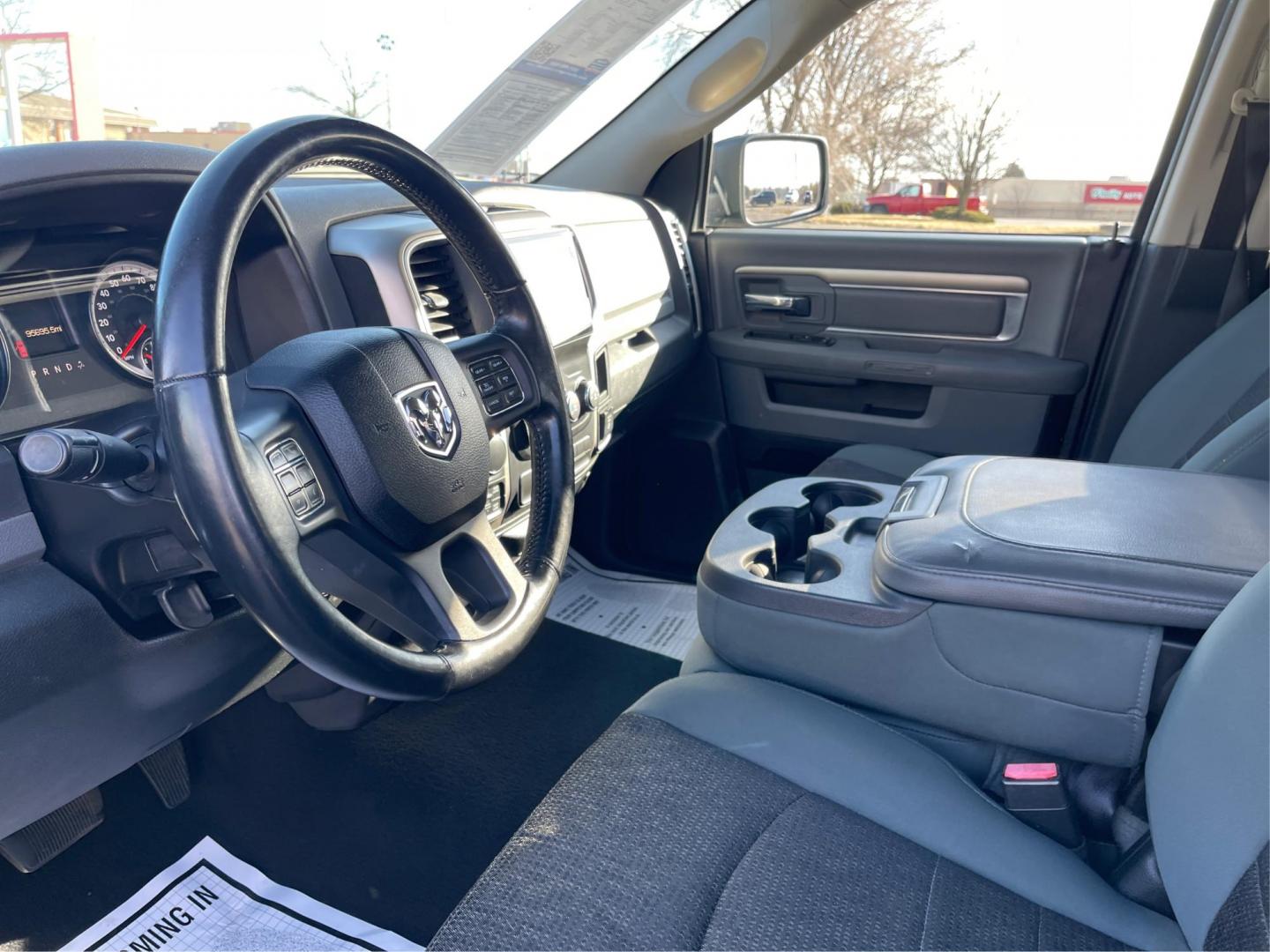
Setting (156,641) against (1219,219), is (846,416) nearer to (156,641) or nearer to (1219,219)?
(1219,219)

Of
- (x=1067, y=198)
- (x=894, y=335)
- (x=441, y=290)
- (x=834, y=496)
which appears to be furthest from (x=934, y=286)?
(x=441, y=290)

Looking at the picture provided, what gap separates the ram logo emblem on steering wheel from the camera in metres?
0.92

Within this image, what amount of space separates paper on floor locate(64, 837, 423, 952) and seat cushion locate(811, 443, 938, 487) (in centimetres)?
110

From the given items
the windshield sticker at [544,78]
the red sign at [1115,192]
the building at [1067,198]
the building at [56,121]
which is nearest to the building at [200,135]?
the building at [56,121]

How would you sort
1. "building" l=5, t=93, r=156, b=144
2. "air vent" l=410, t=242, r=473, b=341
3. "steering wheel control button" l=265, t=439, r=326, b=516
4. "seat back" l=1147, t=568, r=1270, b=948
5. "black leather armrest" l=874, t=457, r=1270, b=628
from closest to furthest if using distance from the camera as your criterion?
"seat back" l=1147, t=568, r=1270, b=948 < "steering wheel control button" l=265, t=439, r=326, b=516 < "black leather armrest" l=874, t=457, r=1270, b=628 < "building" l=5, t=93, r=156, b=144 < "air vent" l=410, t=242, r=473, b=341

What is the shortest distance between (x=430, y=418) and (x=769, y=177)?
1.66 metres

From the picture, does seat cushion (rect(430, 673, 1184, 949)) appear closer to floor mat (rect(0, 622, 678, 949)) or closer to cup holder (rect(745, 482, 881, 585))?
cup holder (rect(745, 482, 881, 585))

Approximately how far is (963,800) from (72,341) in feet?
3.49

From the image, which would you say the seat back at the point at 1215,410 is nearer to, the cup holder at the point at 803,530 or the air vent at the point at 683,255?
the cup holder at the point at 803,530

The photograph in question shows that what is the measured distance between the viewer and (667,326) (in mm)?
2186

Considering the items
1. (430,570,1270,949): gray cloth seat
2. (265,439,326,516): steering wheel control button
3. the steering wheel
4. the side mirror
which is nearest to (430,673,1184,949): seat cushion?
(430,570,1270,949): gray cloth seat

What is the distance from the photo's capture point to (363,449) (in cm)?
88

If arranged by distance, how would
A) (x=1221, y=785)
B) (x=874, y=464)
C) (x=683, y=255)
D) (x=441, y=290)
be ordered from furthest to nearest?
(x=683, y=255)
(x=874, y=464)
(x=441, y=290)
(x=1221, y=785)

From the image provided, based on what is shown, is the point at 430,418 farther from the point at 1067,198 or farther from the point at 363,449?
the point at 1067,198
